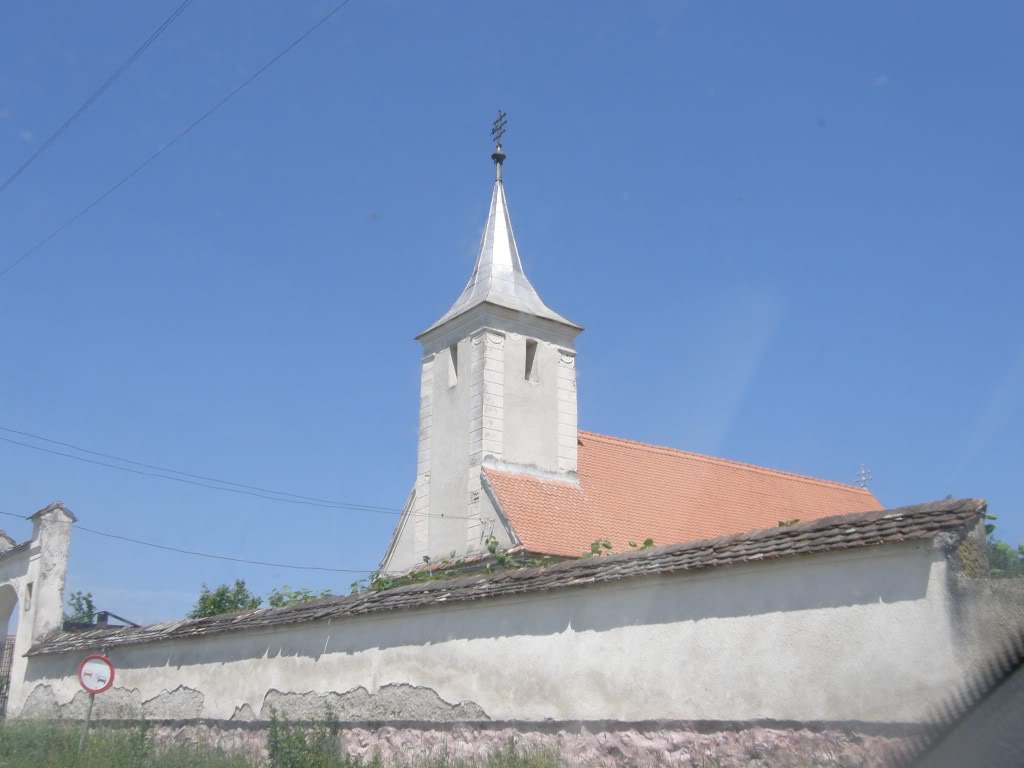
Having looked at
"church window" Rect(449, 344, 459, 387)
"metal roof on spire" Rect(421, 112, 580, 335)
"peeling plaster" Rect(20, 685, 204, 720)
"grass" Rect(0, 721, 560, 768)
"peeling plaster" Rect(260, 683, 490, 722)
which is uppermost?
"metal roof on spire" Rect(421, 112, 580, 335)

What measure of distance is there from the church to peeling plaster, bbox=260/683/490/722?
335 inches

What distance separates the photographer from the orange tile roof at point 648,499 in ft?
68.5

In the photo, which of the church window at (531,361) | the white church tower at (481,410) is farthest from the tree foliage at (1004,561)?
the church window at (531,361)

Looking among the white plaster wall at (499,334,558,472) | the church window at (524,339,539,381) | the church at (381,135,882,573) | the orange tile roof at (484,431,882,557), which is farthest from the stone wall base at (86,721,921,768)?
the church window at (524,339,539,381)

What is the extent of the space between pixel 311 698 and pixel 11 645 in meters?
14.5

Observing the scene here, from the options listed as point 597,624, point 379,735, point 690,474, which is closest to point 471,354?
point 690,474

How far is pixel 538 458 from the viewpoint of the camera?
74.6 feet

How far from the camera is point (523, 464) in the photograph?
22438mm

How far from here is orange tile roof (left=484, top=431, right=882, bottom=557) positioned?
2088 cm

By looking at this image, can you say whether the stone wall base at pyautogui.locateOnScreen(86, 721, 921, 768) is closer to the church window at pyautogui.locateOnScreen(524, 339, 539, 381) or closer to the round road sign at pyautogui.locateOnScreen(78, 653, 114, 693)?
the round road sign at pyautogui.locateOnScreen(78, 653, 114, 693)

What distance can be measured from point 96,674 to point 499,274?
553 inches

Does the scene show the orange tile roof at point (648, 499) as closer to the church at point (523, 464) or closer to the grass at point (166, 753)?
the church at point (523, 464)

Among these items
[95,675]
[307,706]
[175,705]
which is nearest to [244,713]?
[307,706]

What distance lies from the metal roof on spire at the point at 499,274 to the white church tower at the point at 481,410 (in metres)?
0.05
